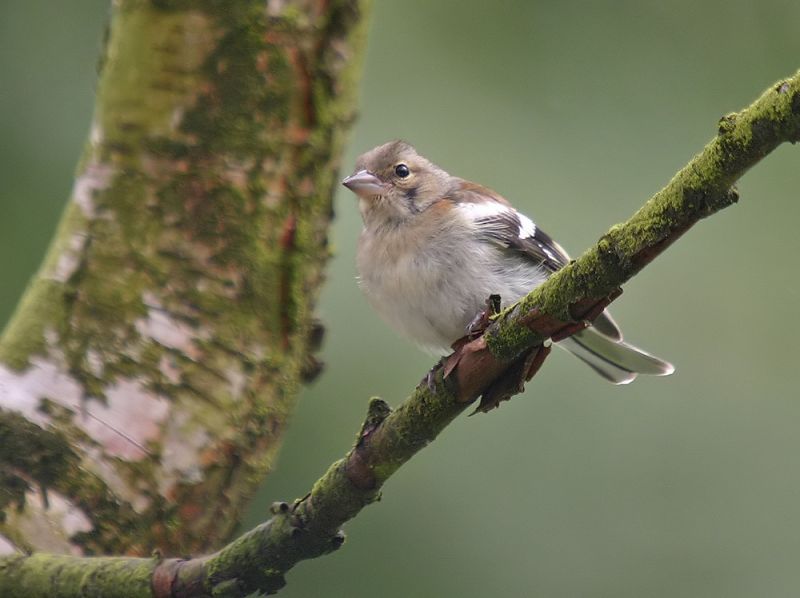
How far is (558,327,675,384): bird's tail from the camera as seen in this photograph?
426 centimetres

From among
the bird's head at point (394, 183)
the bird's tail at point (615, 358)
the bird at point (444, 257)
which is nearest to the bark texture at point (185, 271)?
the bird at point (444, 257)

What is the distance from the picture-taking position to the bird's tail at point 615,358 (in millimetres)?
4258

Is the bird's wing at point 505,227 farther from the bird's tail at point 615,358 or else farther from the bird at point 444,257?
the bird's tail at point 615,358

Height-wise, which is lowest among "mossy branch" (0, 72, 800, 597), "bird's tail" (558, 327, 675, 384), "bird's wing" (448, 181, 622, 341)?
"mossy branch" (0, 72, 800, 597)

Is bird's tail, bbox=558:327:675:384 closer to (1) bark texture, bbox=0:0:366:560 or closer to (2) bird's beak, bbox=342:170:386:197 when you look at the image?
(2) bird's beak, bbox=342:170:386:197

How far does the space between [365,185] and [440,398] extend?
2.16m

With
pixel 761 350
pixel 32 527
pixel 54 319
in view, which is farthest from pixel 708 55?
pixel 32 527

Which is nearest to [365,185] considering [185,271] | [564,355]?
[185,271]

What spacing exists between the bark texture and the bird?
437 millimetres

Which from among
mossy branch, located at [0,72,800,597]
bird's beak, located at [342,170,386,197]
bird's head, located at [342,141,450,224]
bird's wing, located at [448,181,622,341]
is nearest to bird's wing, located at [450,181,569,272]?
bird's wing, located at [448,181,622,341]

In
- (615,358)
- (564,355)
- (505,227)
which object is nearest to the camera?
(505,227)

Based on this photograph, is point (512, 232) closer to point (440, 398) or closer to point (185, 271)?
point (185, 271)

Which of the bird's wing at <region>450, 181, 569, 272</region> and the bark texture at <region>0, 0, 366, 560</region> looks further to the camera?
the bird's wing at <region>450, 181, 569, 272</region>

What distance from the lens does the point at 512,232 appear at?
417cm
